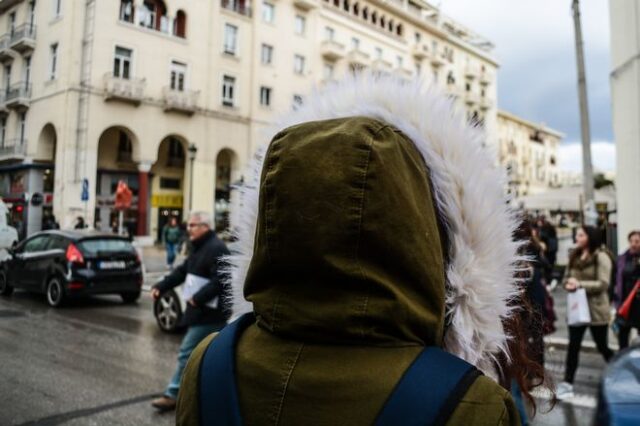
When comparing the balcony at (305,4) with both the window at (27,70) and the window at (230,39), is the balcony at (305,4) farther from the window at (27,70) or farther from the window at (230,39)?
the window at (27,70)

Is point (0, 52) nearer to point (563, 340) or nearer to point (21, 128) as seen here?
point (21, 128)

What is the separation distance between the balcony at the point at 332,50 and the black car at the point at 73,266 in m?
29.0

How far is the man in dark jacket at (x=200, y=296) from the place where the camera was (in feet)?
15.3

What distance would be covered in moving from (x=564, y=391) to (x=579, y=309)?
0.86 m

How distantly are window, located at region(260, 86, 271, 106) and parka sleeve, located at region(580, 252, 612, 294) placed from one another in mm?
30266

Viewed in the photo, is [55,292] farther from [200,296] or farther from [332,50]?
[332,50]

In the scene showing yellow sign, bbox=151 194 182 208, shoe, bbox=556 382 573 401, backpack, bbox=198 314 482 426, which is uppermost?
yellow sign, bbox=151 194 182 208

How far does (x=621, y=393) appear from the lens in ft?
6.26

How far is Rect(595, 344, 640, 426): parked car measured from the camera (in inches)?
69.2

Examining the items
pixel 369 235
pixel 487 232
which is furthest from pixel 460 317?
pixel 369 235

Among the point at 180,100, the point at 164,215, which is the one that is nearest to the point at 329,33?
the point at 180,100

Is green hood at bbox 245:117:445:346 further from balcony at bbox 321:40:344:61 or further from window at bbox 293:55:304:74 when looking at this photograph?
balcony at bbox 321:40:344:61

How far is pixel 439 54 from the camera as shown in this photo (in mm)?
47375

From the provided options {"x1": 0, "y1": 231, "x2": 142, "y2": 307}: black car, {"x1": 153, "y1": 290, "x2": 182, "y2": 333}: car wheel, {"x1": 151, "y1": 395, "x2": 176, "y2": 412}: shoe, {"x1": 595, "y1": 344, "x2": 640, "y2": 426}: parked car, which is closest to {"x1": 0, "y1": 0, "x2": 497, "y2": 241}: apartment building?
{"x1": 0, "y1": 231, "x2": 142, "y2": 307}: black car
